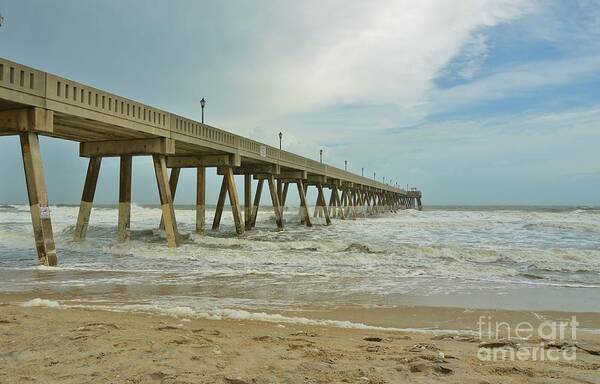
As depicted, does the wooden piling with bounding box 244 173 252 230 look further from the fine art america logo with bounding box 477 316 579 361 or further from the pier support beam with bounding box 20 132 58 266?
the fine art america logo with bounding box 477 316 579 361

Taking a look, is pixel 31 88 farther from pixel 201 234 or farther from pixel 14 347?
pixel 201 234

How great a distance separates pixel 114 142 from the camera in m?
17.2

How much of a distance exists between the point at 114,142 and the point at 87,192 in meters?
2.53

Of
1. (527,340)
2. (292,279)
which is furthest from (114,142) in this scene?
(527,340)

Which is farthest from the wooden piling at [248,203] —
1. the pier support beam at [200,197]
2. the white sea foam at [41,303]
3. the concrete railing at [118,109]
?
the white sea foam at [41,303]

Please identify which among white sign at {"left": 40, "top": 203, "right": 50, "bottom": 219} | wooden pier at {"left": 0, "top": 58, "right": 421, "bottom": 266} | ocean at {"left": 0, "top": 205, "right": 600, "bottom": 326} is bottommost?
ocean at {"left": 0, "top": 205, "right": 600, "bottom": 326}

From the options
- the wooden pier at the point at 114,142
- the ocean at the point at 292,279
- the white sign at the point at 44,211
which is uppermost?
the wooden pier at the point at 114,142

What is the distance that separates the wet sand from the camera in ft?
11.0

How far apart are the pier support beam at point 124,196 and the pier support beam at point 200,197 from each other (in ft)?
18.3

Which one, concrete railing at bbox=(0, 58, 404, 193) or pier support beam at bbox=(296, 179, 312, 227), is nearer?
concrete railing at bbox=(0, 58, 404, 193)

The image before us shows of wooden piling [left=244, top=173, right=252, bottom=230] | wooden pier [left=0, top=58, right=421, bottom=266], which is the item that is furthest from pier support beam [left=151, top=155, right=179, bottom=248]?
wooden piling [left=244, top=173, right=252, bottom=230]

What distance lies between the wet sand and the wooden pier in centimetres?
701

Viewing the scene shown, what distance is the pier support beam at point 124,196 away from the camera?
57.7 ft

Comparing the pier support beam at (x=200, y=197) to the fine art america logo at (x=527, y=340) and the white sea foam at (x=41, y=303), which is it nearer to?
the white sea foam at (x=41, y=303)
